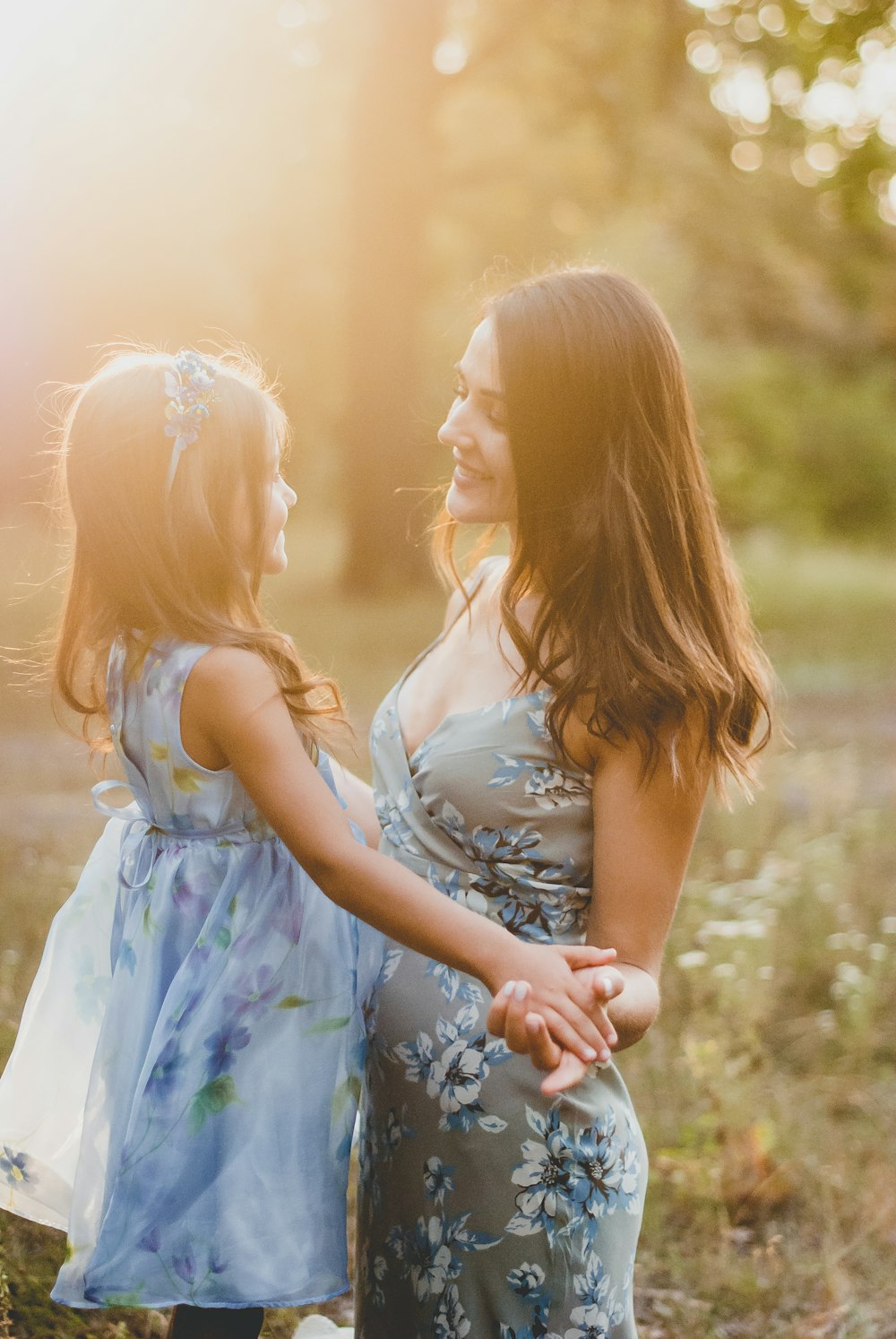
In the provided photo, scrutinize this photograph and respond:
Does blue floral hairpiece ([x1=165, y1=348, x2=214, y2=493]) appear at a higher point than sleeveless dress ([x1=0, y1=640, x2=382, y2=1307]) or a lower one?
higher

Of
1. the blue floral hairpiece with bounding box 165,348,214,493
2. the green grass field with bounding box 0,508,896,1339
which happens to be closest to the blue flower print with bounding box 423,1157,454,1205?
the green grass field with bounding box 0,508,896,1339

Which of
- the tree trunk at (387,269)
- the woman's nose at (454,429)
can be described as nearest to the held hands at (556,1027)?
the woman's nose at (454,429)

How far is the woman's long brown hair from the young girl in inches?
15.6

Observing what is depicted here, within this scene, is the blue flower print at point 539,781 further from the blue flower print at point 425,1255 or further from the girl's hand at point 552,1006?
the blue flower print at point 425,1255

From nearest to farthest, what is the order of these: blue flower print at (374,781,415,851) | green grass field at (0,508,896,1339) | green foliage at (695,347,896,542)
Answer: blue flower print at (374,781,415,851) → green grass field at (0,508,896,1339) → green foliage at (695,347,896,542)

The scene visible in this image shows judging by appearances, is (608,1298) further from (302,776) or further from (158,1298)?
(302,776)

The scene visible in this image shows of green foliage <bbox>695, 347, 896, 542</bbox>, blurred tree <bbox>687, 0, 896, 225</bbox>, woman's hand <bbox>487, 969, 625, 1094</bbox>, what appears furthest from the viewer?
green foliage <bbox>695, 347, 896, 542</bbox>

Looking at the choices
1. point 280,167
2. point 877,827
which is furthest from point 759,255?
point 877,827

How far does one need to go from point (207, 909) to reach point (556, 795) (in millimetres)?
588

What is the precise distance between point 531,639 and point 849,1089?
2.63m

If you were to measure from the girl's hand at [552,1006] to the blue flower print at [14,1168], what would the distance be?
902 millimetres

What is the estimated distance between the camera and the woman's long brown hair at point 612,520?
2.01 m

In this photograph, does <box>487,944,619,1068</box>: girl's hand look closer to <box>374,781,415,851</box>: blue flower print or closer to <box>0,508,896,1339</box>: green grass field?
<box>374,781,415,851</box>: blue flower print

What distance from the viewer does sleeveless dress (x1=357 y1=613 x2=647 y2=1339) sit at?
1954 mm
